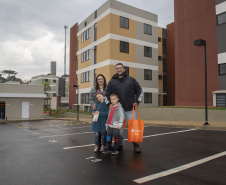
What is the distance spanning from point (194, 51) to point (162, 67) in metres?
12.6

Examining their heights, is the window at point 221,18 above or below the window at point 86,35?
below

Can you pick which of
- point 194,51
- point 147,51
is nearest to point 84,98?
point 147,51

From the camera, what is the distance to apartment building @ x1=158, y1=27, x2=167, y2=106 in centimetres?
3133

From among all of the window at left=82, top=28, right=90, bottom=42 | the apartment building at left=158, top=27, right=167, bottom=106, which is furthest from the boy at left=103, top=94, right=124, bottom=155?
the window at left=82, top=28, right=90, bottom=42

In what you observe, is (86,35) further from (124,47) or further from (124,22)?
(124,47)

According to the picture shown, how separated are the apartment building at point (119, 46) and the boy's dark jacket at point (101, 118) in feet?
63.4

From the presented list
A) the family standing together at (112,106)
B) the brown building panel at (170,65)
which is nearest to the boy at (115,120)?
the family standing together at (112,106)

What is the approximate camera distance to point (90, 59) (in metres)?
29.1

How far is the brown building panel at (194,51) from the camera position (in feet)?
60.4

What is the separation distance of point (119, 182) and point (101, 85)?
2977 mm

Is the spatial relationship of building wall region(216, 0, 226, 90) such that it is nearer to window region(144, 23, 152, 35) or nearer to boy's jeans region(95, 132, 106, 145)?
window region(144, 23, 152, 35)

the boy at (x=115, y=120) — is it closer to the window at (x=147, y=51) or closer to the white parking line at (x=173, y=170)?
the white parking line at (x=173, y=170)

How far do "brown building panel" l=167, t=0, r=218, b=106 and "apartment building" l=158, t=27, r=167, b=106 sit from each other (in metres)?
9.78

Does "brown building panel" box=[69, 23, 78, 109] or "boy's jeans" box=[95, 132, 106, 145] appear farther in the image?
"brown building panel" box=[69, 23, 78, 109]
